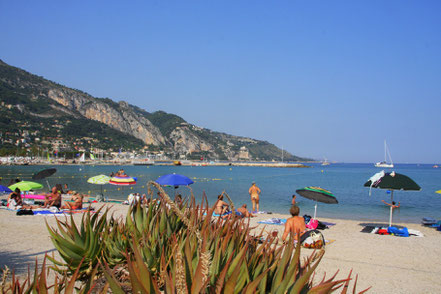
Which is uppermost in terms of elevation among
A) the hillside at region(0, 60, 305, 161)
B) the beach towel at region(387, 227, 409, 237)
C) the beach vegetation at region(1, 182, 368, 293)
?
the hillside at region(0, 60, 305, 161)

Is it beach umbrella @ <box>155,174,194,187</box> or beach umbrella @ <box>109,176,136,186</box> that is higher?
beach umbrella @ <box>155,174,194,187</box>

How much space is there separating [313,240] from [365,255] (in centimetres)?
127

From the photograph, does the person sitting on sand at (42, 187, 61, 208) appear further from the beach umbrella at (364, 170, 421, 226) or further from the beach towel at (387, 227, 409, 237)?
the beach towel at (387, 227, 409, 237)

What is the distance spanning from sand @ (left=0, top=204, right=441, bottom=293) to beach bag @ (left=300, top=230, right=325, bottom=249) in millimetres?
253

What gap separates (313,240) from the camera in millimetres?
8773

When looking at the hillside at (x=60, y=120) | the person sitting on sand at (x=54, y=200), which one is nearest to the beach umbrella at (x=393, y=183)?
the person sitting on sand at (x=54, y=200)

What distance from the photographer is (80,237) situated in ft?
12.1

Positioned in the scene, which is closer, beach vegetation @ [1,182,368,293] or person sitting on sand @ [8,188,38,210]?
beach vegetation @ [1,182,368,293]

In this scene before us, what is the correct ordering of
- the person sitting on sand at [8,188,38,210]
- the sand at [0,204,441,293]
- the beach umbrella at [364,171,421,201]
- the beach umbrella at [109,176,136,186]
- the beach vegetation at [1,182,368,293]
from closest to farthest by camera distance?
the beach vegetation at [1,182,368,293] → the sand at [0,204,441,293] → the beach umbrella at [364,171,421,201] → the person sitting on sand at [8,188,38,210] → the beach umbrella at [109,176,136,186]

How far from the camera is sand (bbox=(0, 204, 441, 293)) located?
6434mm

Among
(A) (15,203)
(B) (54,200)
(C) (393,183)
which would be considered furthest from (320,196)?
(A) (15,203)

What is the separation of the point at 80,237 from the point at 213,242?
1675 millimetres

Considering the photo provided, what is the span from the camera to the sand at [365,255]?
643 cm

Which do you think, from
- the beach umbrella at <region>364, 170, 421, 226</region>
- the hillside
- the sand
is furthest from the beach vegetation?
the hillside
